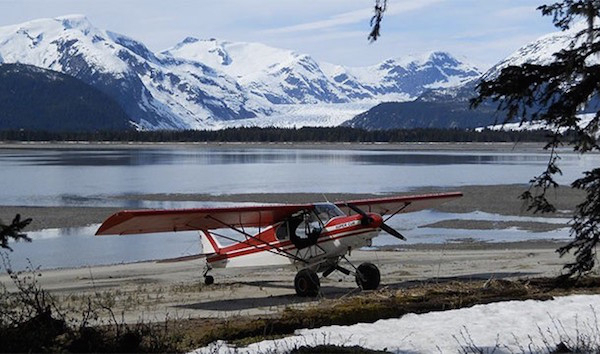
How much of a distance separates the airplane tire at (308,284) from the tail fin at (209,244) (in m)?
3.25

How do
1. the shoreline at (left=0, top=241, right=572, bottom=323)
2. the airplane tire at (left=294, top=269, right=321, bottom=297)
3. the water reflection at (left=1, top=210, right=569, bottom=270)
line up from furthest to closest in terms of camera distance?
1. the water reflection at (left=1, top=210, right=569, bottom=270)
2. the airplane tire at (left=294, top=269, right=321, bottom=297)
3. the shoreline at (left=0, top=241, right=572, bottom=323)

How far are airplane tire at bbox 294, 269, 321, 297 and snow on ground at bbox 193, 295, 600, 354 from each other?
16.0 feet

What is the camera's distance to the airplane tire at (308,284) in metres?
16.1

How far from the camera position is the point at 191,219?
16078mm

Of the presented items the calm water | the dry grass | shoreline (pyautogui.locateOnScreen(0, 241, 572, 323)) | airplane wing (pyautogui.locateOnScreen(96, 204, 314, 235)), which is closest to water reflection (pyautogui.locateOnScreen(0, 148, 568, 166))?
the calm water

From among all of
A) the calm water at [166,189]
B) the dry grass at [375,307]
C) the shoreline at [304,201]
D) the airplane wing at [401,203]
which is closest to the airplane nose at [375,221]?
the dry grass at [375,307]

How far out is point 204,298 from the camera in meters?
16.2

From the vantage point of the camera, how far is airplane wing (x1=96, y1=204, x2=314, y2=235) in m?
14.7

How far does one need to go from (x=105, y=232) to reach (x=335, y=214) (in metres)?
4.29

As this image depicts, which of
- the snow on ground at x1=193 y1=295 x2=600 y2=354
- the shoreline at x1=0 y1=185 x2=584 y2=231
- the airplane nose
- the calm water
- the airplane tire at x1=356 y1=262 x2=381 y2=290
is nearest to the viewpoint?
the snow on ground at x1=193 y1=295 x2=600 y2=354

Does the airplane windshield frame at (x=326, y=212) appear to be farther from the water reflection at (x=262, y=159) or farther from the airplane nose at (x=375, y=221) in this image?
the water reflection at (x=262, y=159)

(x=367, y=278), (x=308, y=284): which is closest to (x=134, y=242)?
(x=308, y=284)

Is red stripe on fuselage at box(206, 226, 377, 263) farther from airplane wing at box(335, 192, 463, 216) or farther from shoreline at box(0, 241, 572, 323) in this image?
airplane wing at box(335, 192, 463, 216)

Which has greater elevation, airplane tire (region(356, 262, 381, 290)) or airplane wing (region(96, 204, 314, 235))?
airplane wing (region(96, 204, 314, 235))
